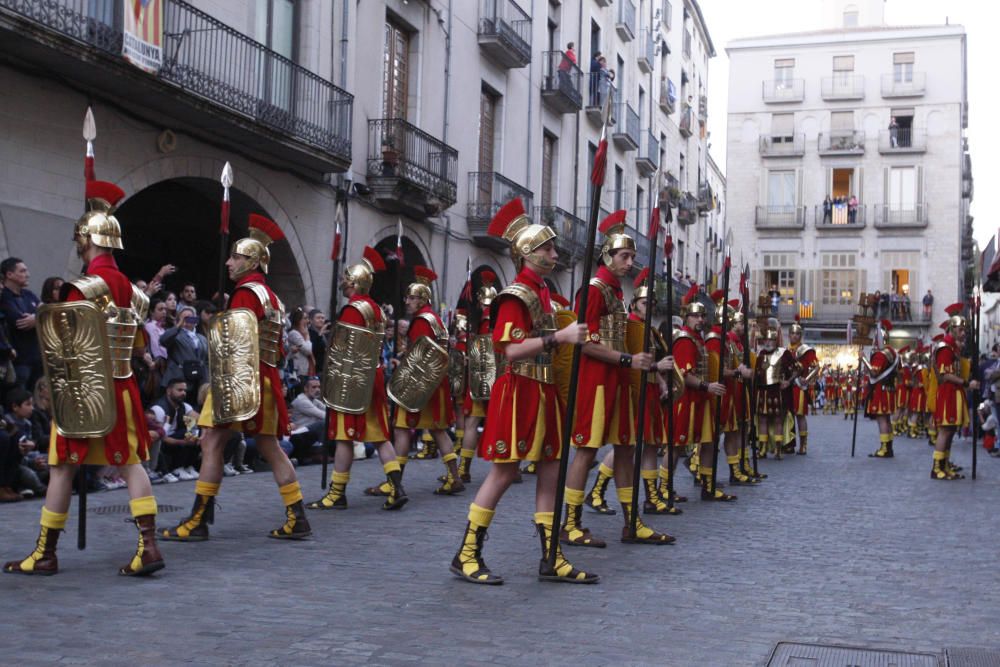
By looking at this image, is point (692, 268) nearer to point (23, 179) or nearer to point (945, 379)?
point (945, 379)

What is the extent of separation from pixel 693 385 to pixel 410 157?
36.5 feet

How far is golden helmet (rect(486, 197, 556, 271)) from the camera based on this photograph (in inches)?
267

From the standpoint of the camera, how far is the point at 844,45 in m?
55.9

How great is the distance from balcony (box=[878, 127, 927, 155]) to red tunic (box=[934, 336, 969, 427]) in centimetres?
4239

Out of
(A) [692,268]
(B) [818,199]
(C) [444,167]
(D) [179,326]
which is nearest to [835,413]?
(A) [692,268]

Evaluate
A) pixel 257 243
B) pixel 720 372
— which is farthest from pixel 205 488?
pixel 720 372

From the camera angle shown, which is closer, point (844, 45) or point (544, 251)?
point (544, 251)

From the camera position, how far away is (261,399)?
7.76 metres

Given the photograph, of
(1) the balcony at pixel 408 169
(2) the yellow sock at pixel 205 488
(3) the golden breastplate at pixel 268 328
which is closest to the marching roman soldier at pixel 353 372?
(3) the golden breastplate at pixel 268 328

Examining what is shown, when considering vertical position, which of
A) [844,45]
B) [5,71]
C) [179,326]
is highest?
[844,45]

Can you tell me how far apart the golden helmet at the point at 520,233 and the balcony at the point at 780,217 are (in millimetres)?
49464

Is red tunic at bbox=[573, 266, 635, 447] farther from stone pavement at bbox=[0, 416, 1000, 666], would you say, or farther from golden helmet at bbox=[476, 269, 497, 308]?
golden helmet at bbox=[476, 269, 497, 308]

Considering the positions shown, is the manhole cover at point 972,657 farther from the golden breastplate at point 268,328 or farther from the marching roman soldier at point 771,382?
the marching roman soldier at point 771,382

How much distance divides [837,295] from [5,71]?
1814 inches
